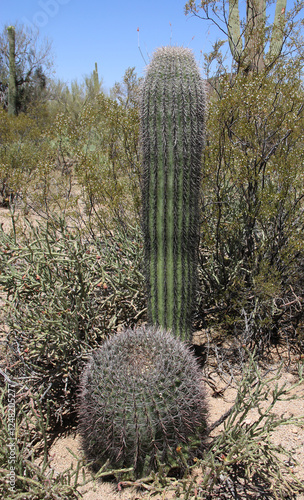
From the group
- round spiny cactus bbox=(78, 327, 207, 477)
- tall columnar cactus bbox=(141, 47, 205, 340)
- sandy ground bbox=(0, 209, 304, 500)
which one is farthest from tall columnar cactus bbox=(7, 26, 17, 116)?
round spiny cactus bbox=(78, 327, 207, 477)

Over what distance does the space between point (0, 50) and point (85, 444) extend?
973 inches

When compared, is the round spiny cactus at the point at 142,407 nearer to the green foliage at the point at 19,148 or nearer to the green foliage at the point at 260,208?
the green foliage at the point at 260,208

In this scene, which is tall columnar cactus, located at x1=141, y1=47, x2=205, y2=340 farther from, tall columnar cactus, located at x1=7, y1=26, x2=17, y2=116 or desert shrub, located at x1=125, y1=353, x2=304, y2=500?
tall columnar cactus, located at x1=7, y1=26, x2=17, y2=116

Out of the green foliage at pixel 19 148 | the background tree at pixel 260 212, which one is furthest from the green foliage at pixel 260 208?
the green foliage at pixel 19 148

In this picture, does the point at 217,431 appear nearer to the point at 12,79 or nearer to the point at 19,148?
the point at 19,148

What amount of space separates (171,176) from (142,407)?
167cm

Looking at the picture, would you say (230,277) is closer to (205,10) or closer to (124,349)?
(124,349)

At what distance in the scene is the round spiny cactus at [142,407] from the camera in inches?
91.5

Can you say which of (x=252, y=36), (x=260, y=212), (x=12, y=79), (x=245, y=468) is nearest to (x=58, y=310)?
(x=245, y=468)

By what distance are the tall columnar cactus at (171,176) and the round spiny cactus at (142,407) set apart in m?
0.78

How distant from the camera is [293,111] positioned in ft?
12.8

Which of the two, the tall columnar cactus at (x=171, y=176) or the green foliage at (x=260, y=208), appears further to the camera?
the green foliage at (x=260, y=208)

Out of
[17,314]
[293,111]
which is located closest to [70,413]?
[17,314]

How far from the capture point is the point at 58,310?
3.18 metres
